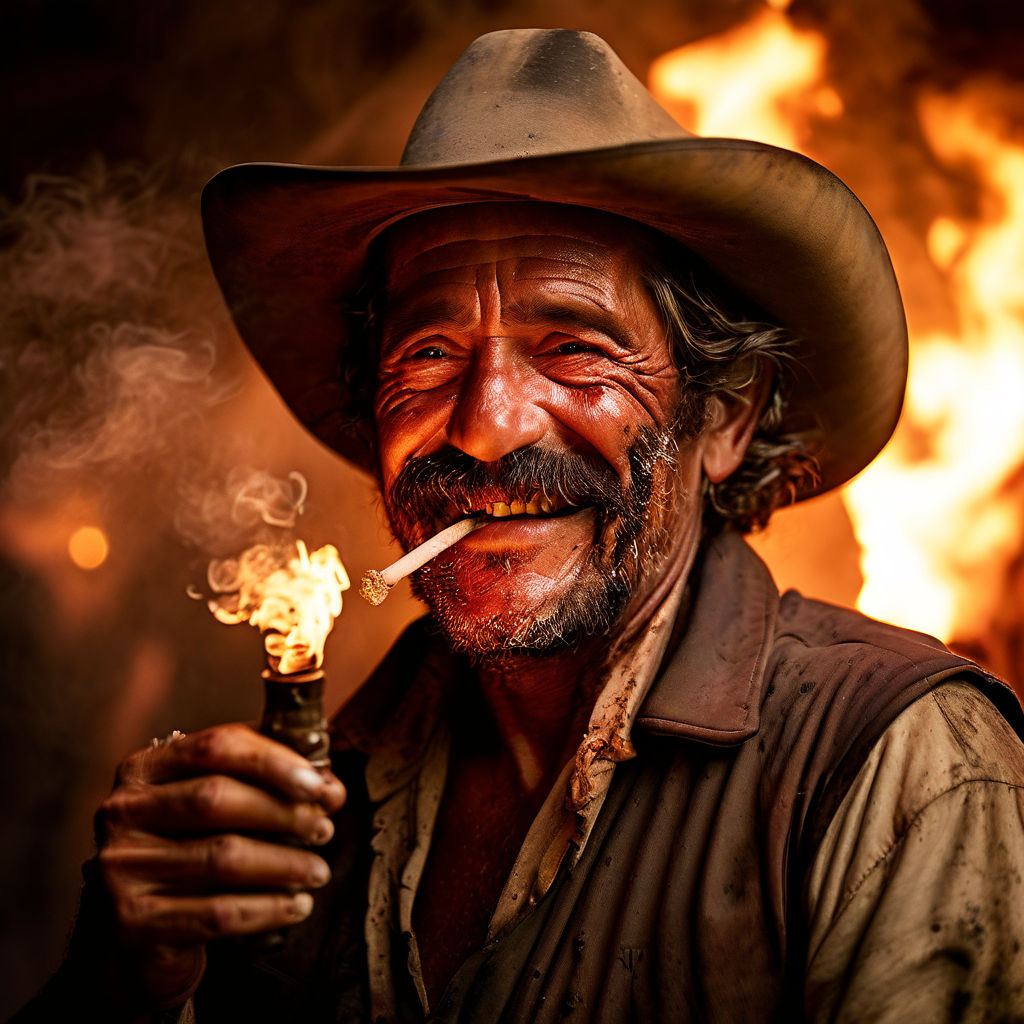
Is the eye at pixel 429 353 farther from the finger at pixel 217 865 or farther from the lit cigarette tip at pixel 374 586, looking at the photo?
the finger at pixel 217 865

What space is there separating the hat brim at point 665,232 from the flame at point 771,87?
2.03 metres

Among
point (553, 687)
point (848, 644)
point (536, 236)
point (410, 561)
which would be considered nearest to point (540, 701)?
point (553, 687)

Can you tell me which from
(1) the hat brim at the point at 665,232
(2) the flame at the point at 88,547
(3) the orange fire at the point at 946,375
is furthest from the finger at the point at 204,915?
(3) the orange fire at the point at 946,375

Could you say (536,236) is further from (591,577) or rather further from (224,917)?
(224,917)

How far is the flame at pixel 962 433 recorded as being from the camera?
3906 millimetres

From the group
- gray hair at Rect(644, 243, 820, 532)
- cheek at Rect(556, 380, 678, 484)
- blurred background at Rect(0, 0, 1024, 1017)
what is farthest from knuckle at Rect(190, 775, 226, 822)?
blurred background at Rect(0, 0, 1024, 1017)

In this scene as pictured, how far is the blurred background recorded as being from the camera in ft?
13.0

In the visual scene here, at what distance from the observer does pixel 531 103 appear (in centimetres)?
218

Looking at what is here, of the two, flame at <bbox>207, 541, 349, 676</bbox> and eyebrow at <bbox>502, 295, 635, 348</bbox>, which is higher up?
eyebrow at <bbox>502, 295, 635, 348</bbox>

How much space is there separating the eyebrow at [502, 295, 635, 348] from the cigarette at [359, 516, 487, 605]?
507mm

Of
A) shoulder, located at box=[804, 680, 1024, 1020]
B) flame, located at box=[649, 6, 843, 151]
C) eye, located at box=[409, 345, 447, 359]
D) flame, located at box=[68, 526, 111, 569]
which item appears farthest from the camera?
flame, located at box=[68, 526, 111, 569]

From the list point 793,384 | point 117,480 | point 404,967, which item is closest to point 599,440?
point 793,384

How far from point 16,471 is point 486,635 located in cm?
296

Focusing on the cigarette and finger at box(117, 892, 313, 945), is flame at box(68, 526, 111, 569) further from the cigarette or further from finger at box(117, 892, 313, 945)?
finger at box(117, 892, 313, 945)
